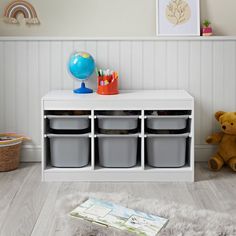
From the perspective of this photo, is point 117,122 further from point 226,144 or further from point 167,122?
point 226,144

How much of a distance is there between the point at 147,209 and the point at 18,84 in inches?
59.3

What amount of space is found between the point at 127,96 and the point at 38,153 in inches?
34.8

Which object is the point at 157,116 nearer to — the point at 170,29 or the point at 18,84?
the point at 170,29

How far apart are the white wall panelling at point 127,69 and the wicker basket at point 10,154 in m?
0.23

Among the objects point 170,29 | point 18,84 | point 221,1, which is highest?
point 221,1

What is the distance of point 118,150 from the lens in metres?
2.88

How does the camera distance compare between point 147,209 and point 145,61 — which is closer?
point 147,209

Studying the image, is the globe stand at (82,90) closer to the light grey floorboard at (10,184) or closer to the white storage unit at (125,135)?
the white storage unit at (125,135)

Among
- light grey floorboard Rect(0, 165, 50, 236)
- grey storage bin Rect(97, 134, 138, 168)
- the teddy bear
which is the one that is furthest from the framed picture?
light grey floorboard Rect(0, 165, 50, 236)

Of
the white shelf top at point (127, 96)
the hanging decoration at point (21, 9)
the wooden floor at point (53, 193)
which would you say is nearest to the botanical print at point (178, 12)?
the white shelf top at point (127, 96)

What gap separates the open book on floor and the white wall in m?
1.46

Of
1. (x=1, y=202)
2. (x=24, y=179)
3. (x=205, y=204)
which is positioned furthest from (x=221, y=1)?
(x=1, y=202)

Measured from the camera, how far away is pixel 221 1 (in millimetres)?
3283

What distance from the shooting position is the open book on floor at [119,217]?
2.05m
